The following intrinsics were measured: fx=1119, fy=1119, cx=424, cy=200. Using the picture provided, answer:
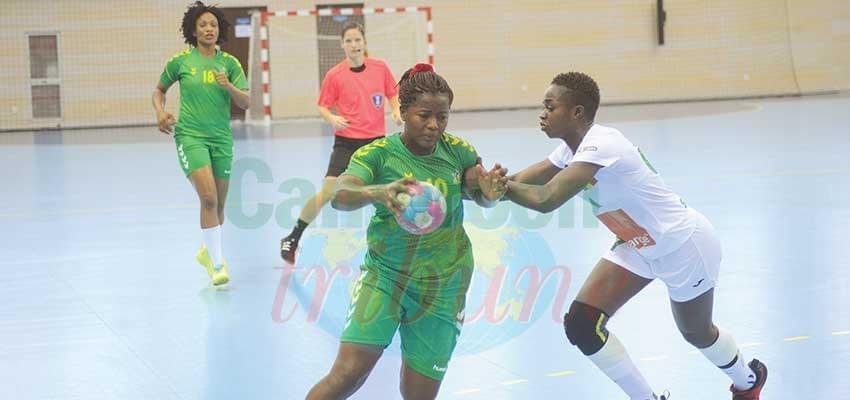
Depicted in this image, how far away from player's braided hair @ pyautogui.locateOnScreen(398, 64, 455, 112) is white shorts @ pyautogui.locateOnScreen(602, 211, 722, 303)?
1301 mm

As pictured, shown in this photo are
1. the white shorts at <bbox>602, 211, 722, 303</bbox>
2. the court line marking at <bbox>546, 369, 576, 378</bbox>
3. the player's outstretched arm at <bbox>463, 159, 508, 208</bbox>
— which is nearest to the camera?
the player's outstretched arm at <bbox>463, 159, 508, 208</bbox>

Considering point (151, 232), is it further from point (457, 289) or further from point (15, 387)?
point (457, 289)

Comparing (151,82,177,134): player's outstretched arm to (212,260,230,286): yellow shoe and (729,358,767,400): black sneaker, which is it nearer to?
(212,260,230,286): yellow shoe

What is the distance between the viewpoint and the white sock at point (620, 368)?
490 cm

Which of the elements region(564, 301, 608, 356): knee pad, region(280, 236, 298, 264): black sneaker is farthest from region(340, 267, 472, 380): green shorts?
region(280, 236, 298, 264): black sneaker

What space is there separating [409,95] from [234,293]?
13.7ft

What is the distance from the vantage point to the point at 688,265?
4875mm

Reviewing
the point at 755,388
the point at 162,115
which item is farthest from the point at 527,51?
the point at 755,388

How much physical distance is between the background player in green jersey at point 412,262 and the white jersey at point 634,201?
61 cm

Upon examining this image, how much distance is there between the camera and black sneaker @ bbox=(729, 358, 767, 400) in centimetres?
514

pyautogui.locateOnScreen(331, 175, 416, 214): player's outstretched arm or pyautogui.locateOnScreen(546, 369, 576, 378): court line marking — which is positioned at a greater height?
pyautogui.locateOnScreen(331, 175, 416, 214): player's outstretched arm

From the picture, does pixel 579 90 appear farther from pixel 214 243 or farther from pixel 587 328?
pixel 214 243

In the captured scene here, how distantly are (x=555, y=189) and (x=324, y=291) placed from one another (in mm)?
3870

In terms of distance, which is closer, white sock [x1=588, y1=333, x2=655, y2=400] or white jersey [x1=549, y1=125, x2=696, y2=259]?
white jersey [x1=549, y1=125, x2=696, y2=259]
